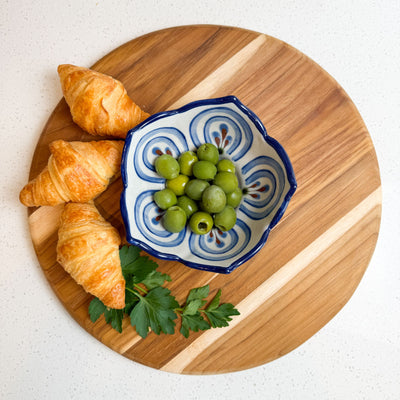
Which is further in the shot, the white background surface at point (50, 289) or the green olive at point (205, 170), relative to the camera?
the white background surface at point (50, 289)

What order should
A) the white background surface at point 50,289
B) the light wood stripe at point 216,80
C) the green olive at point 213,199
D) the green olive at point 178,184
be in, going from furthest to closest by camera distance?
the white background surface at point 50,289
the light wood stripe at point 216,80
the green olive at point 178,184
the green olive at point 213,199

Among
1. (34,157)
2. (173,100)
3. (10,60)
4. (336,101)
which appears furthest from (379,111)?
(10,60)

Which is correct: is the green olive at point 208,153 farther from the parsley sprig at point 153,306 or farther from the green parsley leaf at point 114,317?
the green parsley leaf at point 114,317

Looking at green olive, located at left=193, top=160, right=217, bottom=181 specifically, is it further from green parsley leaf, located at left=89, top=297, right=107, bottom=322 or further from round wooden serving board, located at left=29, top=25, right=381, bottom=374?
green parsley leaf, located at left=89, top=297, right=107, bottom=322

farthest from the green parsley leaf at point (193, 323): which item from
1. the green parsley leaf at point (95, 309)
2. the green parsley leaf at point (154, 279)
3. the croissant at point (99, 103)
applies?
the croissant at point (99, 103)

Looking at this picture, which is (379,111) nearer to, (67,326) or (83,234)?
(83,234)

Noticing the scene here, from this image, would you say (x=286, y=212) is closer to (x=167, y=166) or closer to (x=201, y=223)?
(x=201, y=223)
